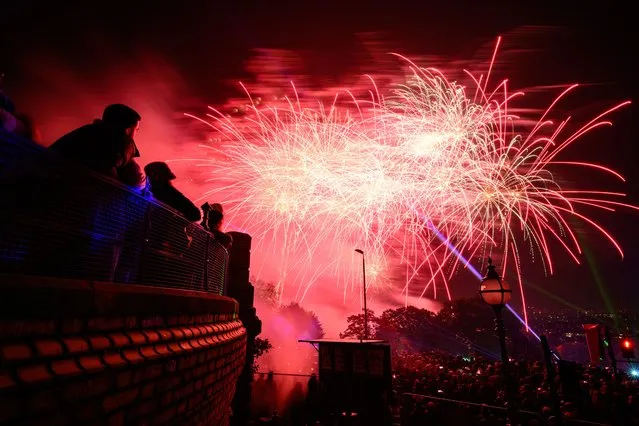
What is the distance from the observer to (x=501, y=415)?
11.9 meters

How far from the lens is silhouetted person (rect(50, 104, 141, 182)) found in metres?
3.64

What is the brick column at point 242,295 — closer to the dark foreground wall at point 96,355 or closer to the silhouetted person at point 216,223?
the silhouetted person at point 216,223

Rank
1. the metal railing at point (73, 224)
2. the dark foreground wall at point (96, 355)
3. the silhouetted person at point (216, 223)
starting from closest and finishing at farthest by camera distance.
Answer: the dark foreground wall at point (96, 355) → the metal railing at point (73, 224) → the silhouetted person at point (216, 223)

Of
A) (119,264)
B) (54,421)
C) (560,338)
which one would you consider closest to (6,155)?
(119,264)

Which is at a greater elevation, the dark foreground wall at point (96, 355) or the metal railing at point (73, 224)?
the metal railing at point (73, 224)

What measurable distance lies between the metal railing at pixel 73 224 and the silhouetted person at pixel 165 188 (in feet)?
3.14

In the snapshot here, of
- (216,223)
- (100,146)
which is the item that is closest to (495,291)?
(216,223)

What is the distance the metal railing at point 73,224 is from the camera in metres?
2.54

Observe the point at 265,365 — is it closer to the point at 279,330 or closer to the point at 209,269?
the point at 279,330

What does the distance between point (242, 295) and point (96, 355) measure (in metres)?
14.8

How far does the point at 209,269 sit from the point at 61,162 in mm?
4125

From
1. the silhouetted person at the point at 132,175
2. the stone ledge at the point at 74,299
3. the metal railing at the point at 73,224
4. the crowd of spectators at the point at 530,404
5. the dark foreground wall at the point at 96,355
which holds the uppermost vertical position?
the silhouetted person at the point at 132,175

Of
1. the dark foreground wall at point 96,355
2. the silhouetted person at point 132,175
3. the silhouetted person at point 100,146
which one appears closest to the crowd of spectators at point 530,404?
the dark foreground wall at point 96,355

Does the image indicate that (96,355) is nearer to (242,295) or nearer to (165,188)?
(165,188)
